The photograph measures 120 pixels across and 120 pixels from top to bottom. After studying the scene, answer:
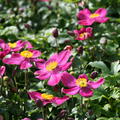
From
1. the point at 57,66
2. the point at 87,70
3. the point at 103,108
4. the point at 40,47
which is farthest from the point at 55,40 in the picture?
the point at 103,108

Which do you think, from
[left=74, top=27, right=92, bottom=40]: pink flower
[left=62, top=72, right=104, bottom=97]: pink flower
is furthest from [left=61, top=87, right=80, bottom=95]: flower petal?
[left=74, top=27, right=92, bottom=40]: pink flower

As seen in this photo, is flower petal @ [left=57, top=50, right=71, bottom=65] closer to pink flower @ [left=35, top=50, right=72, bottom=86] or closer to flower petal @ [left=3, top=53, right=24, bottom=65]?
pink flower @ [left=35, top=50, right=72, bottom=86]

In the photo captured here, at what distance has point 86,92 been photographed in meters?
1.44

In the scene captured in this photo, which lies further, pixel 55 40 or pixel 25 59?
pixel 55 40

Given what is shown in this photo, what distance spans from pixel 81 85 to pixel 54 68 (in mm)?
222

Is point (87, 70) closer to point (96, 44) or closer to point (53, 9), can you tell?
point (96, 44)

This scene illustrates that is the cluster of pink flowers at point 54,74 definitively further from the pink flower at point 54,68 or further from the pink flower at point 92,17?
the pink flower at point 92,17

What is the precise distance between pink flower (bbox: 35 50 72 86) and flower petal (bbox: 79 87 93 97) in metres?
0.14

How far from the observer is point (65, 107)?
1621mm

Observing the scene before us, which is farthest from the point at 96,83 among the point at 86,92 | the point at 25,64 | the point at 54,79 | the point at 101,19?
the point at 101,19

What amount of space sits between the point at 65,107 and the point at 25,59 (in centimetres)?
32

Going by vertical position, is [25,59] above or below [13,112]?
above

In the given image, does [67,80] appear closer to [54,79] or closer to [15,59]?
[54,79]

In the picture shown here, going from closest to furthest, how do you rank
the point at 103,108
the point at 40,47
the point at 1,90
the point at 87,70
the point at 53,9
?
the point at 103,108, the point at 1,90, the point at 87,70, the point at 40,47, the point at 53,9
